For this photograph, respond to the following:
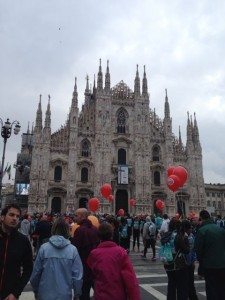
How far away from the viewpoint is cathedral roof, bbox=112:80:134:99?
42562 millimetres

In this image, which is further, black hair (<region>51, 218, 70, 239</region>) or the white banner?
the white banner

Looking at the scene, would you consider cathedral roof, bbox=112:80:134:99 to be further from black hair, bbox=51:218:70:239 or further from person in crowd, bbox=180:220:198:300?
black hair, bbox=51:218:70:239

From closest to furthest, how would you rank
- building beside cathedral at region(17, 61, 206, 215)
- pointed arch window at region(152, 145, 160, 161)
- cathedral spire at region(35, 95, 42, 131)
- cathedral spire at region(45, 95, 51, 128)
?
building beside cathedral at region(17, 61, 206, 215) < cathedral spire at region(35, 95, 42, 131) < cathedral spire at region(45, 95, 51, 128) < pointed arch window at region(152, 145, 160, 161)

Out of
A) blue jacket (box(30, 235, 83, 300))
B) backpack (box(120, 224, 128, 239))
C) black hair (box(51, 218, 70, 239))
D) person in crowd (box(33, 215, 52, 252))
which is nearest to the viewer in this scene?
blue jacket (box(30, 235, 83, 300))

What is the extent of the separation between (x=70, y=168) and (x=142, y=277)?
95.3 ft

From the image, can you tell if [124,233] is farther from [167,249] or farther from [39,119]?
[39,119]

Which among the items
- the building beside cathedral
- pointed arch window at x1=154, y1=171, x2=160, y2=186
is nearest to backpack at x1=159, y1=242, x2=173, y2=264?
the building beside cathedral

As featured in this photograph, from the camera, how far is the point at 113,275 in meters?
3.63

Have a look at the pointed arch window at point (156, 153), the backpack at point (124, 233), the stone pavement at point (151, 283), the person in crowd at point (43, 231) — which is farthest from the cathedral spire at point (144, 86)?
the person in crowd at point (43, 231)

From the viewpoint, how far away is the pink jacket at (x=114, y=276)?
3553 mm

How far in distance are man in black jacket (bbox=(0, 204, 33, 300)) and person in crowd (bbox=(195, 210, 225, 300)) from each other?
296 centimetres

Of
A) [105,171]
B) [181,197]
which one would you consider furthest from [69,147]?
[181,197]

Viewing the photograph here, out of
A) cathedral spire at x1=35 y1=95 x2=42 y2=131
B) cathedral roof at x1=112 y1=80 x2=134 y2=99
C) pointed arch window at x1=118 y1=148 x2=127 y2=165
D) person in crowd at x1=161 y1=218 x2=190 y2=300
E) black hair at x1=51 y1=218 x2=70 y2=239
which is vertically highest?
cathedral roof at x1=112 y1=80 x2=134 y2=99

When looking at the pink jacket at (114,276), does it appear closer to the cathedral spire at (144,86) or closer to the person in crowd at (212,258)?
the person in crowd at (212,258)
